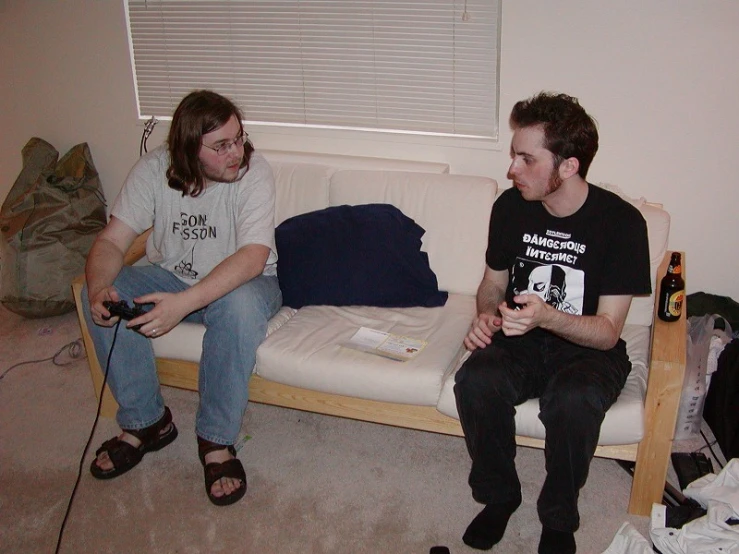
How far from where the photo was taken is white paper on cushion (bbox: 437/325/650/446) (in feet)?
6.53

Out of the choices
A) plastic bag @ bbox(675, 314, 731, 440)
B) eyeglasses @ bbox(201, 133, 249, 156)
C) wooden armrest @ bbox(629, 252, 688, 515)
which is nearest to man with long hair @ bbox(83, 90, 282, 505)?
eyeglasses @ bbox(201, 133, 249, 156)

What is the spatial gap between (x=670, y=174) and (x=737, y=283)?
1.70 feet

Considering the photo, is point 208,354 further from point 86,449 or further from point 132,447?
point 86,449

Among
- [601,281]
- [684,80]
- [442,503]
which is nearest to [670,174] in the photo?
[684,80]

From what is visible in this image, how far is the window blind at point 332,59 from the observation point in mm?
2830

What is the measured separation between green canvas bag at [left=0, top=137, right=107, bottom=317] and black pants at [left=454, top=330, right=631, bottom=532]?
86.9 inches

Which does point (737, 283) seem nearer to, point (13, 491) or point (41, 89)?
point (13, 491)

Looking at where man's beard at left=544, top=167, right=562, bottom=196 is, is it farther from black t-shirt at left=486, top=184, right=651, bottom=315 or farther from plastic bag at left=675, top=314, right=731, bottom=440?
plastic bag at left=675, top=314, right=731, bottom=440

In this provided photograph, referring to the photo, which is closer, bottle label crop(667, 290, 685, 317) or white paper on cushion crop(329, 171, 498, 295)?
bottle label crop(667, 290, 685, 317)

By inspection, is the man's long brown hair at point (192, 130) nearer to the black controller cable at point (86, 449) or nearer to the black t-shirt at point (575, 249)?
the black controller cable at point (86, 449)

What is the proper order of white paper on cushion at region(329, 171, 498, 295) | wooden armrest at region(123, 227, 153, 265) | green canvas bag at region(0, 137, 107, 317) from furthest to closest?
green canvas bag at region(0, 137, 107, 317) < wooden armrest at region(123, 227, 153, 265) < white paper on cushion at region(329, 171, 498, 295)

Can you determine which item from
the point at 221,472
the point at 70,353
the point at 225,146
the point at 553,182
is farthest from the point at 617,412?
the point at 70,353

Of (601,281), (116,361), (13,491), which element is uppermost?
(601,281)

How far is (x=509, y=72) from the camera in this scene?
2756mm
